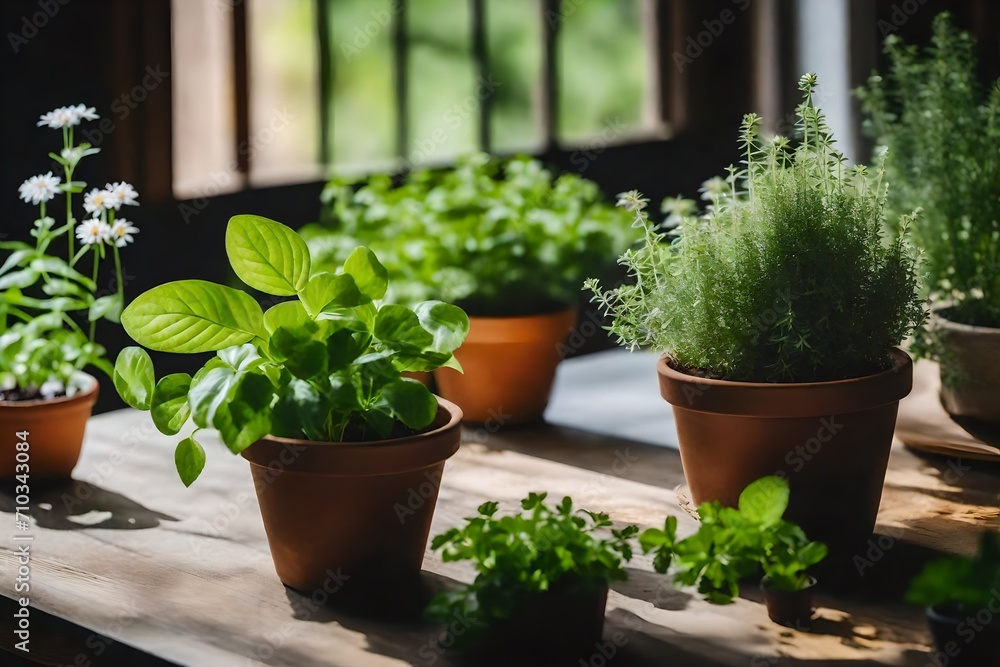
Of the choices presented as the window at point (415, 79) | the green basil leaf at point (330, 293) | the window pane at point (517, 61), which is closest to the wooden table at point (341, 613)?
the green basil leaf at point (330, 293)

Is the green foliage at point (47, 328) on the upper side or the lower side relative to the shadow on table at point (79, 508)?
upper

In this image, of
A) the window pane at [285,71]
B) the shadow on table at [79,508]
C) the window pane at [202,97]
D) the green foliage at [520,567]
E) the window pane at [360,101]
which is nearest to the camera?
the green foliage at [520,567]

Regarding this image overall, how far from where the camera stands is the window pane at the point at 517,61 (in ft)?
Answer: 11.8

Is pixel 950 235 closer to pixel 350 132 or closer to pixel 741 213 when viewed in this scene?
pixel 741 213

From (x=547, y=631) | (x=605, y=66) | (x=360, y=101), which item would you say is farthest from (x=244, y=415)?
(x=360, y=101)

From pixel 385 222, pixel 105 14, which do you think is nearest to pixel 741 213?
pixel 385 222

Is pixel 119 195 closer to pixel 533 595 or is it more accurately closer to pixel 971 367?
pixel 533 595

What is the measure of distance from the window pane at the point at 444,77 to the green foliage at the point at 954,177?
70.9 inches

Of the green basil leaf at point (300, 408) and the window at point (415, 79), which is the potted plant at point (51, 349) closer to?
the green basil leaf at point (300, 408)

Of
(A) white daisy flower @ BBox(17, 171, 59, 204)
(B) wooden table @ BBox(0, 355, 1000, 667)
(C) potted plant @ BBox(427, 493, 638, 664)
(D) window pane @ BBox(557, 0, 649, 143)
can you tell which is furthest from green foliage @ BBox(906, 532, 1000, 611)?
(D) window pane @ BBox(557, 0, 649, 143)

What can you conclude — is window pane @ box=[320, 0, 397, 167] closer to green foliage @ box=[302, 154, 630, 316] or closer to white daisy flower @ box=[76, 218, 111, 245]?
green foliage @ box=[302, 154, 630, 316]

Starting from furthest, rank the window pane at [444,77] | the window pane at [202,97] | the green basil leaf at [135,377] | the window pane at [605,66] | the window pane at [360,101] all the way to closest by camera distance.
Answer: the window pane at [360,101] < the window pane at [605,66] < the window pane at [444,77] < the window pane at [202,97] < the green basil leaf at [135,377]

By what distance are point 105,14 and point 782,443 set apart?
190cm

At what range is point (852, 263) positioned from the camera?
1.27 metres
